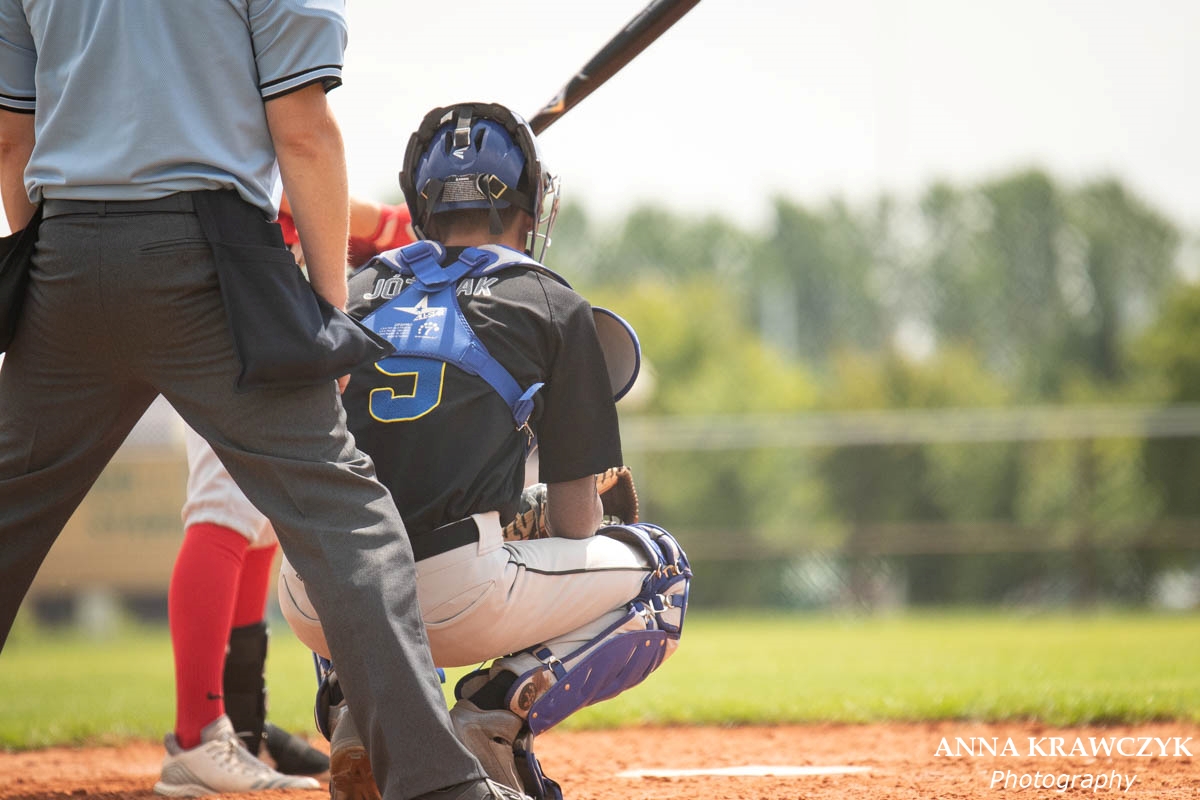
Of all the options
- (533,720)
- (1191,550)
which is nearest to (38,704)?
(533,720)

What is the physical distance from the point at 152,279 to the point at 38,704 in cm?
536

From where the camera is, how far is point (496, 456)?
9.04 ft

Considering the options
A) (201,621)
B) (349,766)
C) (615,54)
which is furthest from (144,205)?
(615,54)

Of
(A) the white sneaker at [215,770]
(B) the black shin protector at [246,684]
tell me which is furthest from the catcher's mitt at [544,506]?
(B) the black shin protector at [246,684]

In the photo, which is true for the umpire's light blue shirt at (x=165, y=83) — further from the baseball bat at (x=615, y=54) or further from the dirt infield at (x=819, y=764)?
the dirt infield at (x=819, y=764)

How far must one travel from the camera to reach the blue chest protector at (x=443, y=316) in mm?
2750

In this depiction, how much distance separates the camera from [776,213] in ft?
157

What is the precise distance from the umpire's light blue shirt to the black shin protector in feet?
6.04

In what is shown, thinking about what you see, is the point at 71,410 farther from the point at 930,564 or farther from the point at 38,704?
the point at 930,564

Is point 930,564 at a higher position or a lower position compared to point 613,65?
lower

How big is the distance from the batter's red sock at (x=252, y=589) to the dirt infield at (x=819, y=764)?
0.55 meters

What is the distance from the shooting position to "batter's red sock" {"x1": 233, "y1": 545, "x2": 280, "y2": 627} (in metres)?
3.85

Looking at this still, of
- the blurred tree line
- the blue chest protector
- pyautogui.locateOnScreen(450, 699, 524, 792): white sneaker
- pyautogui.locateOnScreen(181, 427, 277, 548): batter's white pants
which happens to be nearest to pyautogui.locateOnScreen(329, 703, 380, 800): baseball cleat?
pyautogui.locateOnScreen(450, 699, 524, 792): white sneaker

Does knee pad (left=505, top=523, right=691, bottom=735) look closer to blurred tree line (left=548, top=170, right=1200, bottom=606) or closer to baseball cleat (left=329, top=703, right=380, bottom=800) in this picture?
baseball cleat (left=329, top=703, right=380, bottom=800)
